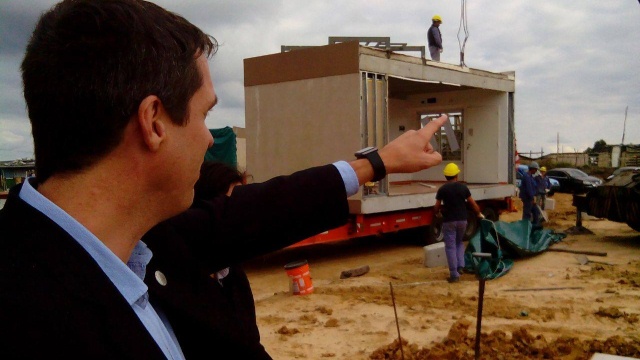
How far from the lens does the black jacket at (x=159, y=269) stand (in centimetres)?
87

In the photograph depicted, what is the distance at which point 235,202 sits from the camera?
181cm

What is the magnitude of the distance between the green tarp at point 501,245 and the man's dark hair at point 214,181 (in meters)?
5.63

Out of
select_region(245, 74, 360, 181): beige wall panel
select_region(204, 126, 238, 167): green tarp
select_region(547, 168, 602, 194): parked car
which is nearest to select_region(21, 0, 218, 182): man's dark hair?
select_region(245, 74, 360, 181): beige wall panel

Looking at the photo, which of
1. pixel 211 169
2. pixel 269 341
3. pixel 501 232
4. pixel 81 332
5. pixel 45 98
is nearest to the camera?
pixel 81 332

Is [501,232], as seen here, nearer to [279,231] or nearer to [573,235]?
[573,235]

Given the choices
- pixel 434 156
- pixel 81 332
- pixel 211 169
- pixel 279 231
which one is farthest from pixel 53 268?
pixel 211 169

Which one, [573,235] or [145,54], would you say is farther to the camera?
[573,235]

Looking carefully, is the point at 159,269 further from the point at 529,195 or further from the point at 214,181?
the point at 529,195

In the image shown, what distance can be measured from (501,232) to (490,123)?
442 cm

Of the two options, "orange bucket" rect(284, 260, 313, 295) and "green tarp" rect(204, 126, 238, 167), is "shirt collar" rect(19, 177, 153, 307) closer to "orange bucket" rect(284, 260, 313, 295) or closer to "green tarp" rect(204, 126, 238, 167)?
"orange bucket" rect(284, 260, 313, 295)

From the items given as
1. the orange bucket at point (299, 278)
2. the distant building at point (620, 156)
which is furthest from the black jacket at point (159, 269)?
the distant building at point (620, 156)

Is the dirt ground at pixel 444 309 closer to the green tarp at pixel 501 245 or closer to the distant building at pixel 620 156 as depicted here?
the green tarp at pixel 501 245

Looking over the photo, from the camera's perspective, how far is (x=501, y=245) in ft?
30.1

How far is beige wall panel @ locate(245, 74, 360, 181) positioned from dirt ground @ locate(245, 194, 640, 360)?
1.96 metres
